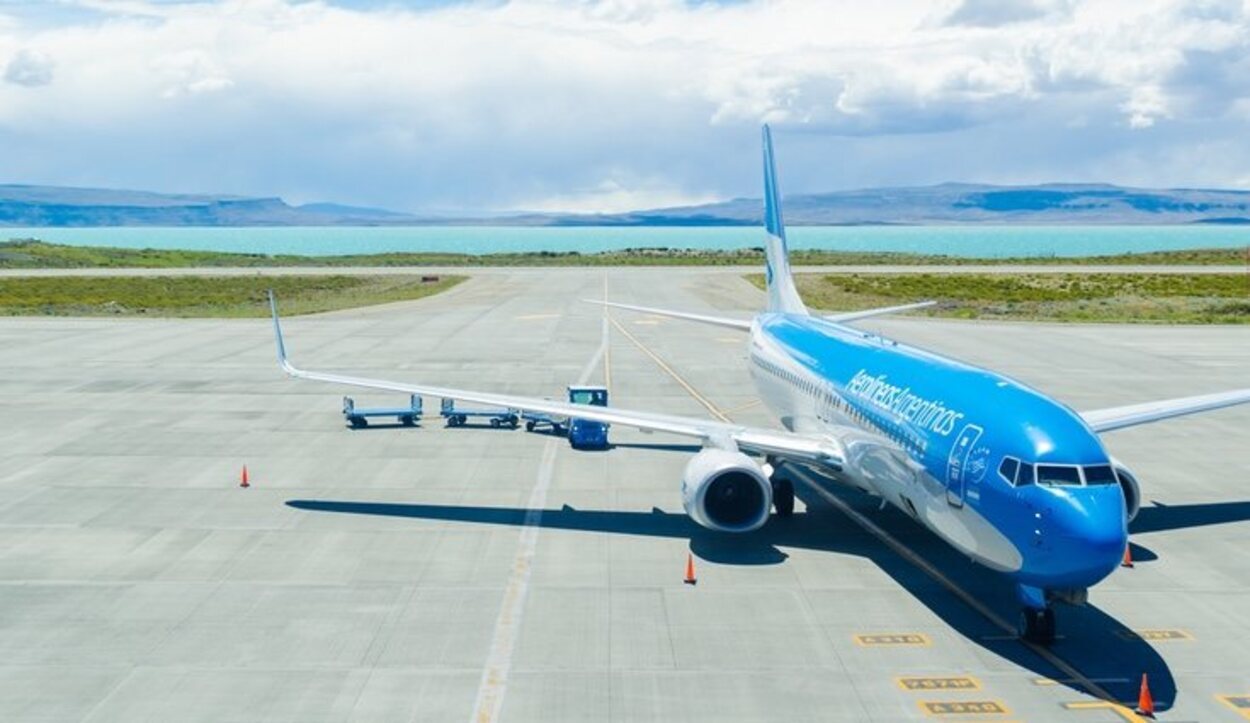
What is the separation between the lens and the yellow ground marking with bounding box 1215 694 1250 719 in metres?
16.6

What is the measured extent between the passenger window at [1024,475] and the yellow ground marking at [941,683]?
10.5 feet

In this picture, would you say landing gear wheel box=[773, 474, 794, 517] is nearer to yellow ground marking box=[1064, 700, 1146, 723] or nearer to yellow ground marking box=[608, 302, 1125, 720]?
yellow ground marking box=[608, 302, 1125, 720]

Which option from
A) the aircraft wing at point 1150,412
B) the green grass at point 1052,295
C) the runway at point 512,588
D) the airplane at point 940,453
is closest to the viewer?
the runway at point 512,588

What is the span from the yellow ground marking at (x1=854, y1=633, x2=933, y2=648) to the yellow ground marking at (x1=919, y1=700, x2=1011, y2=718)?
2.37 meters

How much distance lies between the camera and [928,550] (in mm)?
24797

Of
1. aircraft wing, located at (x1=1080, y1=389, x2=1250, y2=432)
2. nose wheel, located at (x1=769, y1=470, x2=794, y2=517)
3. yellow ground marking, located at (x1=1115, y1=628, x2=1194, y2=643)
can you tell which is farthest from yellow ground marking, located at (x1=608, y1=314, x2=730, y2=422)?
yellow ground marking, located at (x1=1115, y1=628, x2=1194, y2=643)

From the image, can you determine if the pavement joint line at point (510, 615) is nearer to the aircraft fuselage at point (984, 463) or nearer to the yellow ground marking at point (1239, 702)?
the aircraft fuselage at point (984, 463)

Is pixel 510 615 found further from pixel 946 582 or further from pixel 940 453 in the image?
pixel 946 582

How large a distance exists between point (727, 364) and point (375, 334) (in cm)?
2291

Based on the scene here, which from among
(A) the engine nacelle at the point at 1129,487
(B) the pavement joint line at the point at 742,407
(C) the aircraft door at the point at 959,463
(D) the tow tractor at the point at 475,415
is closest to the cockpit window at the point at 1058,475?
(C) the aircraft door at the point at 959,463

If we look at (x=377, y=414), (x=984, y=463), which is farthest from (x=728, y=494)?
(x=377, y=414)

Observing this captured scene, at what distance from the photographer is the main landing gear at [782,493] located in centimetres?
2756

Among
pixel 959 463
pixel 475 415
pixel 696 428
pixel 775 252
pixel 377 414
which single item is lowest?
pixel 475 415

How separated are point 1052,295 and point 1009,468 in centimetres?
9083
